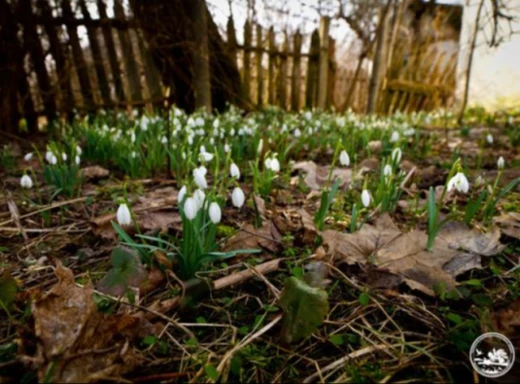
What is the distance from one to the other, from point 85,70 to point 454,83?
972cm

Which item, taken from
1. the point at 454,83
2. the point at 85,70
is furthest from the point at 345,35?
the point at 85,70

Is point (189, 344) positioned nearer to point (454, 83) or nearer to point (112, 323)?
point (112, 323)

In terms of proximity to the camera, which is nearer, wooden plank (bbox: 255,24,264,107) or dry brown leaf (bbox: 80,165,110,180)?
dry brown leaf (bbox: 80,165,110,180)

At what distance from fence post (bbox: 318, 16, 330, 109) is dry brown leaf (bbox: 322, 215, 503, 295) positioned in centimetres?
643

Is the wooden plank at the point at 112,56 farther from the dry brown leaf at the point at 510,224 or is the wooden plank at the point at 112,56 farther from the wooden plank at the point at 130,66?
the dry brown leaf at the point at 510,224

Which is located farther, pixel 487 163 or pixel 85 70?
pixel 85 70

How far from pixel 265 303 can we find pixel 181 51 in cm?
537

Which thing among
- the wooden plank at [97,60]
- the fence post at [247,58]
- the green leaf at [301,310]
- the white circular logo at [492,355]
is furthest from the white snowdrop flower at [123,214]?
the fence post at [247,58]

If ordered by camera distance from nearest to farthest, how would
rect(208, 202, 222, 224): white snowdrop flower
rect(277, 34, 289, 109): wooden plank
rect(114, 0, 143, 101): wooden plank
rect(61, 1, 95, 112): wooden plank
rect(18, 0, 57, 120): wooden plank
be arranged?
rect(208, 202, 222, 224): white snowdrop flower
rect(18, 0, 57, 120): wooden plank
rect(61, 1, 95, 112): wooden plank
rect(114, 0, 143, 101): wooden plank
rect(277, 34, 289, 109): wooden plank

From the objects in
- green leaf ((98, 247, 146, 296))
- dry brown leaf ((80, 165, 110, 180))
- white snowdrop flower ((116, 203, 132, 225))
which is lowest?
dry brown leaf ((80, 165, 110, 180))

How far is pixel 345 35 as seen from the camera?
36.2 ft

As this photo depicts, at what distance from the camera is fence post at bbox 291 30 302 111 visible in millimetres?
7145

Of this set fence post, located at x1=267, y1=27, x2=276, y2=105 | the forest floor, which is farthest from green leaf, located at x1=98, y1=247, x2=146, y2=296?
fence post, located at x1=267, y1=27, x2=276, y2=105

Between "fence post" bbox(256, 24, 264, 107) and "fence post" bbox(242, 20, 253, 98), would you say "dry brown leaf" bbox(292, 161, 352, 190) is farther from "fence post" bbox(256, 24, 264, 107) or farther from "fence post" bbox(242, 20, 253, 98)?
"fence post" bbox(256, 24, 264, 107)
